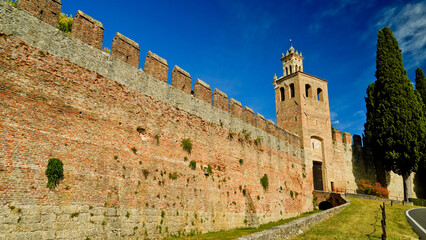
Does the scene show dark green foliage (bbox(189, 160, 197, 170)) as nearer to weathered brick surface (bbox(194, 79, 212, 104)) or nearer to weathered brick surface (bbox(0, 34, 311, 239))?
weathered brick surface (bbox(0, 34, 311, 239))

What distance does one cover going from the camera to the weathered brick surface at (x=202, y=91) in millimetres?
15095

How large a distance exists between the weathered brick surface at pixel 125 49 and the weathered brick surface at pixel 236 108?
706cm

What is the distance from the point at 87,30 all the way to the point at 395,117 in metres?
28.1

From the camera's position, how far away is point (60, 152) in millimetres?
8781

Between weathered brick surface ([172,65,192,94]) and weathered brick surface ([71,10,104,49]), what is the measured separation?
385 centimetres

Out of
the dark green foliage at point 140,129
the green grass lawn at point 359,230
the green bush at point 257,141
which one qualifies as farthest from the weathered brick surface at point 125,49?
the green bush at point 257,141

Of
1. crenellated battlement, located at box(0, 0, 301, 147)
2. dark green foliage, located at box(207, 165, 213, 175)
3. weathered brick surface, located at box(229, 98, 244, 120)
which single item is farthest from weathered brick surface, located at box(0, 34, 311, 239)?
weathered brick surface, located at box(229, 98, 244, 120)

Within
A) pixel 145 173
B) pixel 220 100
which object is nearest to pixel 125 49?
pixel 145 173

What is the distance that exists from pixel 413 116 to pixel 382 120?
269 centimetres

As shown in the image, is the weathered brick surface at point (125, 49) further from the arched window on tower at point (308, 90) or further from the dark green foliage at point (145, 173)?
the arched window on tower at point (308, 90)

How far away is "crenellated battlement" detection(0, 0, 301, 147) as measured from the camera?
34.0 feet

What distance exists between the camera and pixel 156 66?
13.1 metres

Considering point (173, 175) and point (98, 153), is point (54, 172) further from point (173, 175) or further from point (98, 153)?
point (173, 175)

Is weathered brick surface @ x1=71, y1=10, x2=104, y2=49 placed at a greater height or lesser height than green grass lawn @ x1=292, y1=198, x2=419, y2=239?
greater
